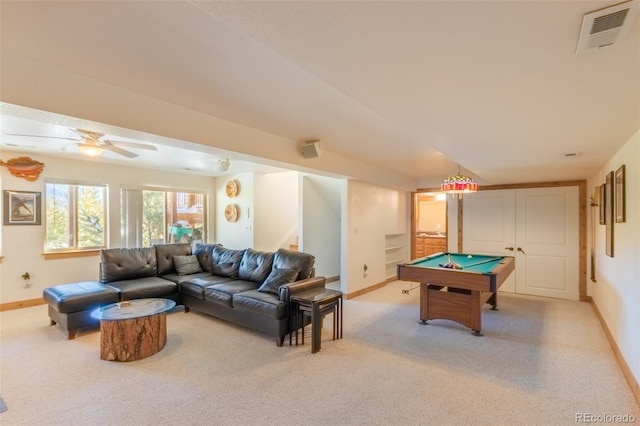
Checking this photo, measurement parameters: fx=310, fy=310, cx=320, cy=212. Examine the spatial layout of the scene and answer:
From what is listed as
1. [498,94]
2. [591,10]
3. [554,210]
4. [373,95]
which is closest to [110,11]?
[373,95]

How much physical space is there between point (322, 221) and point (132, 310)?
3762 millimetres

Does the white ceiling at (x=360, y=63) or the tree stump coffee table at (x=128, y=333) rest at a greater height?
the white ceiling at (x=360, y=63)

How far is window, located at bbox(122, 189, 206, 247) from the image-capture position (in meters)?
6.00

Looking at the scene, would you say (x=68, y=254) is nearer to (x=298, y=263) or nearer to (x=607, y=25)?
(x=298, y=263)

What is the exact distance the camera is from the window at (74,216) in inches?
205

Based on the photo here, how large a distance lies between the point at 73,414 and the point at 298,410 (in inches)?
63.0

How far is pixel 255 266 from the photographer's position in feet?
14.8

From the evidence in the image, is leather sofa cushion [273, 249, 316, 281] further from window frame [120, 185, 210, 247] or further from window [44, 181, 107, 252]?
window [44, 181, 107, 252]

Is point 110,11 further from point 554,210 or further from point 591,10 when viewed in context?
point 554,210

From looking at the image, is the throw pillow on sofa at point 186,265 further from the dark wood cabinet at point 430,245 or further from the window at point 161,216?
the dark wood cabinet at point 430,245

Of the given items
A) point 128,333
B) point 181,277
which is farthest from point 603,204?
point 181,277

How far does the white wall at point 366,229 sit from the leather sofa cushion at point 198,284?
2029 mm

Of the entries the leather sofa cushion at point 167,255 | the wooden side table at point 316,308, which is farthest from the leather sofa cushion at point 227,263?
the wooden side table at point 316,308

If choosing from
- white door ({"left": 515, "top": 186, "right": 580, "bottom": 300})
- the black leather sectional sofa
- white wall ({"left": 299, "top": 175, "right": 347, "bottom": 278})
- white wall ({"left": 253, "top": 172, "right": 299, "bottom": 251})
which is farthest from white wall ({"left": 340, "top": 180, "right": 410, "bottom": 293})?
white door ({"left": 515, "top": 186, "right": 580, "bottom": 300})
